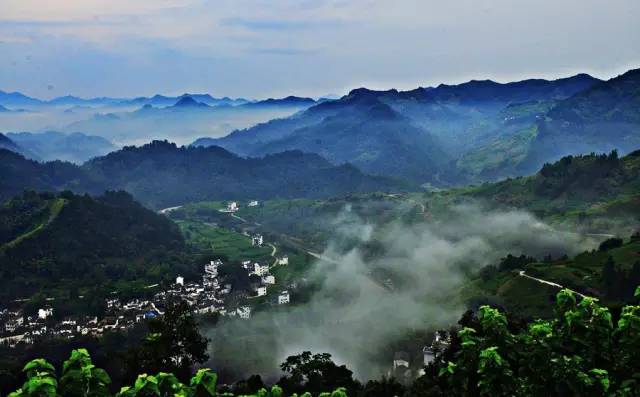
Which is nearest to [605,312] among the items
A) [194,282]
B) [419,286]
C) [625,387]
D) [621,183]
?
[625,387]

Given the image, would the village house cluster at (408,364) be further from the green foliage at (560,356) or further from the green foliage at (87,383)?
the green foliage at (87,383)

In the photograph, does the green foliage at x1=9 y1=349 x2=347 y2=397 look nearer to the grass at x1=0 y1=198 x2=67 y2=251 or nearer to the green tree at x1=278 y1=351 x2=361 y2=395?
the green tree at x1=278 y1=351 x2=361 y2=395

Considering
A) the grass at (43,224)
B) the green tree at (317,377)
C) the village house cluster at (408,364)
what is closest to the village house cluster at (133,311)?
the grass at (43,224)

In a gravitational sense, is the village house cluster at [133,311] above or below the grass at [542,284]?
below

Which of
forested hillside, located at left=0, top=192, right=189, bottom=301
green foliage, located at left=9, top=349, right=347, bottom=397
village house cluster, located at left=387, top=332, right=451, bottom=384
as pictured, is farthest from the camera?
forested hillside, located at left=0, top=192, right=189, bottom=301

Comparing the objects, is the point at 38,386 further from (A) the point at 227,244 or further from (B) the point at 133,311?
(A) the point at 227,244

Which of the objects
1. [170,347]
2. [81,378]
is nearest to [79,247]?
[170,347]

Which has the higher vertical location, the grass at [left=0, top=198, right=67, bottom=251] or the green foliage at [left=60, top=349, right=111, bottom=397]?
the green foliage at [left=60, top=349, right=111, bottom=397]

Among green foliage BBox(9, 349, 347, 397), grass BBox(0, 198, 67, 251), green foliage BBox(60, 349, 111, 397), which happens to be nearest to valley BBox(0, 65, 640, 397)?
grass BBox(0, 198, 67, 251)

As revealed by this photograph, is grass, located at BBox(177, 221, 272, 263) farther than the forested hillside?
Yes

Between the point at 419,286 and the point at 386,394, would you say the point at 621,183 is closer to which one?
the point at 419,286
